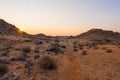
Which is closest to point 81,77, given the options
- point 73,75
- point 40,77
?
point 73,75

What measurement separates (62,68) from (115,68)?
4.12 meters

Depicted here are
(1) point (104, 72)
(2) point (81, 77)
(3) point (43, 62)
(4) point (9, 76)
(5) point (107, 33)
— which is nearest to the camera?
(2) point (81, 77)

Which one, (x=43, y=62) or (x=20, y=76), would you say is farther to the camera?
(x=43, y=62)

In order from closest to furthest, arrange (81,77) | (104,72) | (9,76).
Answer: (81,77) → (9,76) → (104,72)

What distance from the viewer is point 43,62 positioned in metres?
15.5

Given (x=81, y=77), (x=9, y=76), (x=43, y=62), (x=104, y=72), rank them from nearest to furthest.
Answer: (x=81, y=77)
(x=9, y=76)
(x=104, y=72)
(x=43, y=62)

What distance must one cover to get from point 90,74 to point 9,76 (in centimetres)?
536

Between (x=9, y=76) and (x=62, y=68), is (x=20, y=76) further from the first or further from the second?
(x=62, y=68)

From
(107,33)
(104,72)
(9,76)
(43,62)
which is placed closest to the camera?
(9,76)

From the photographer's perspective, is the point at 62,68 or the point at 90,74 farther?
the point at 62,68

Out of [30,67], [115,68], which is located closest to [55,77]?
[30,67]

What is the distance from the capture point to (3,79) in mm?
13188

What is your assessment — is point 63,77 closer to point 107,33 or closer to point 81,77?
point 81,77

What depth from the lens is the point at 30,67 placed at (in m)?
15.8
